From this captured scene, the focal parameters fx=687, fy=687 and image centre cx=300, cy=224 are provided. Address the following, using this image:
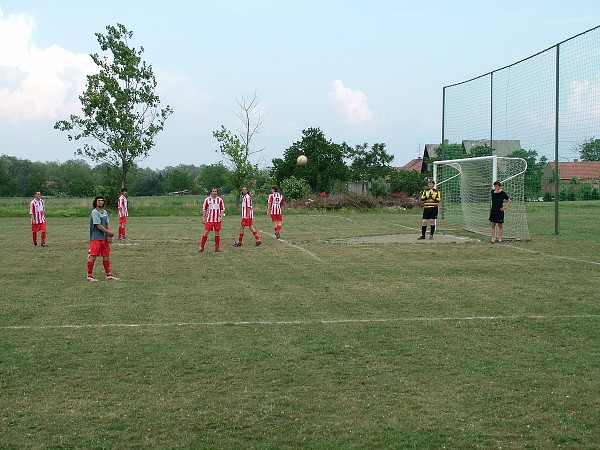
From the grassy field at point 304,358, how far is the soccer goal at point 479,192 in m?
7.69

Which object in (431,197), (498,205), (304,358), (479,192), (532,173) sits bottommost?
(304,358)

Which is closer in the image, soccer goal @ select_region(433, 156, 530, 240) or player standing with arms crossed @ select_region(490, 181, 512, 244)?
player standing with arms crossed @ select_region(490, 181, 512, 244)

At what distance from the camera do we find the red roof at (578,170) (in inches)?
780

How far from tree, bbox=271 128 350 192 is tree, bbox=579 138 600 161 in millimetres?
45422

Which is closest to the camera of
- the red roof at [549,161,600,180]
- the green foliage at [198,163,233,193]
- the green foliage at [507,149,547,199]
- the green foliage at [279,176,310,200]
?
the red roof at [549,161,600,180]

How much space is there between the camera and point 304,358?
681 cm

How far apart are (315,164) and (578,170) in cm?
4563

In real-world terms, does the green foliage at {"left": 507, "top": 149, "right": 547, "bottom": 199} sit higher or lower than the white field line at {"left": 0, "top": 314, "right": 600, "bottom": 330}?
higher

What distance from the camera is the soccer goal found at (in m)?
21.2

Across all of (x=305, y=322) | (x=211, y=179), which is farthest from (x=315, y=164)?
(x=305, y=322)

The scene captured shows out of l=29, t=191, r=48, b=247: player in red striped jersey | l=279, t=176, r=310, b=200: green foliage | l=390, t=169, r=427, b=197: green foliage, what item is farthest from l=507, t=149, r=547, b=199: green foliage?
l=390, t=169, r=427, b=197: green foliage

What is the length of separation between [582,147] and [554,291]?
991cm

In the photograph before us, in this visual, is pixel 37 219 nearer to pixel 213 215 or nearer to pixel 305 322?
pixel 213 215

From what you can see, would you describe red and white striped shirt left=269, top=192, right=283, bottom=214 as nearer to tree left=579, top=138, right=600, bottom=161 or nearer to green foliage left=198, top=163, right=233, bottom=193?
tree left=579, top=138, right=600, bottom=161
